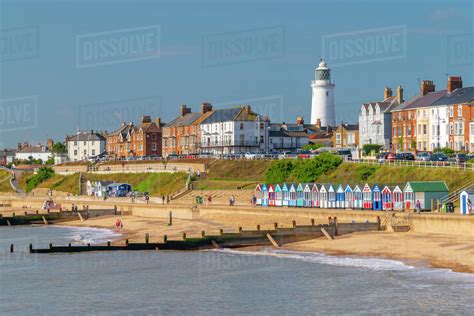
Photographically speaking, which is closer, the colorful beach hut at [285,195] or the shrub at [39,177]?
the colorful beach hut at [285,195]

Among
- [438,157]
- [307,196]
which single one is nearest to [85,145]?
[438,157]

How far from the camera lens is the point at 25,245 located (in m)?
67.6

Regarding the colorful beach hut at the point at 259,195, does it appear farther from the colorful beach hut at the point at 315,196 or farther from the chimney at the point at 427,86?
the chimney at the point at 427,86

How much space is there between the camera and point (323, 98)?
165125 millimetres

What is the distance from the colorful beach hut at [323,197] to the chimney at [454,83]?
4093 cm

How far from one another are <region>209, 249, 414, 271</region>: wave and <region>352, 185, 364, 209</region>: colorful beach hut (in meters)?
14.0

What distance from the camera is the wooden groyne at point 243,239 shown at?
2322 inches

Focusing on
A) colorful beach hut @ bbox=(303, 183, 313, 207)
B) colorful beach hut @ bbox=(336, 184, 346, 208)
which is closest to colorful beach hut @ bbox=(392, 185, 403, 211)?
colorful beach hut @ bbox=(336, 184, 346, 208)

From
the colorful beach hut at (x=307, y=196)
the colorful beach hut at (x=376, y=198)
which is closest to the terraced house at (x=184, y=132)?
the colorful beach hut at (x=307, y=196)

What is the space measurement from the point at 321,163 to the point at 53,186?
63.8 metres

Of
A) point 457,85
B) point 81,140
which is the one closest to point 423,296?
point 457,85

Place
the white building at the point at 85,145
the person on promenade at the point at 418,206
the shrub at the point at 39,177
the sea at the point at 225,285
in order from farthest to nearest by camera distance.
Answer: the white building at the point at 85,145
the shrub at the point at 39,177
the person on promenade at the point at 418,206
the sea at the point at 225,285

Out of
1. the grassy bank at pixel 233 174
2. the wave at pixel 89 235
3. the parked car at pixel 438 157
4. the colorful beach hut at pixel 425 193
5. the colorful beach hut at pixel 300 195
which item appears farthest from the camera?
the grassy bank at pixel 233 174

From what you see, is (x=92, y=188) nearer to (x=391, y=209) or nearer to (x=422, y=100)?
(x=422, y=100)
